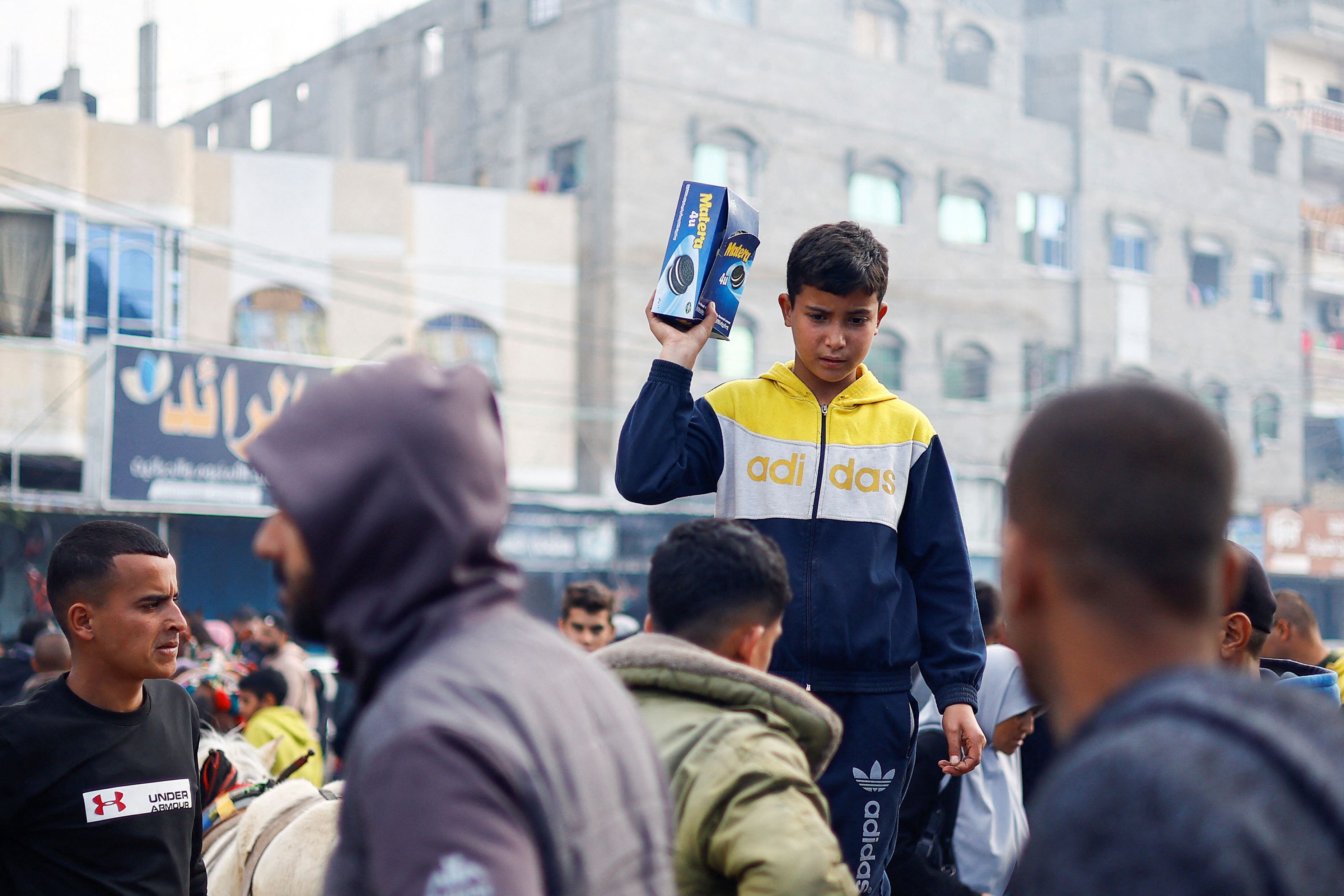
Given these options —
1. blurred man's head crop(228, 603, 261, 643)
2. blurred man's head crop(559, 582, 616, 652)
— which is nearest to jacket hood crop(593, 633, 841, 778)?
blurred man's head crop(559, 582, 616, 652)

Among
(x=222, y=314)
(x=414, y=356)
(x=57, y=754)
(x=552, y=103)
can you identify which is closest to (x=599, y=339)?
(x=552, y=103)

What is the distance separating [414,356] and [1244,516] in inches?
1370

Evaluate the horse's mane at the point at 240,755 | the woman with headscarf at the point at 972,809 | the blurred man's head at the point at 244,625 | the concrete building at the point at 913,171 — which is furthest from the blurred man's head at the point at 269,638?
the concrete building at the point at 913,171

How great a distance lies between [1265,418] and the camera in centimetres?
3997

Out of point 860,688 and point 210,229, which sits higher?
point 210,229

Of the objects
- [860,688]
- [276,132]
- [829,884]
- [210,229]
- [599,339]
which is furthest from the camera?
[276,132]

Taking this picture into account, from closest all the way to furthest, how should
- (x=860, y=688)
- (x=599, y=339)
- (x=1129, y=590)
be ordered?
(x=1129, y=590), (x=860, y=688), (x=599, y=339)

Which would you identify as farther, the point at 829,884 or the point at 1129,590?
the point at 829,884

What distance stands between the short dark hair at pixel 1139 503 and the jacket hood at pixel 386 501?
2.40 ft

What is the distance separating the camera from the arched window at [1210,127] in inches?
1594

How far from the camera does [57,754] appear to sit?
386 cm

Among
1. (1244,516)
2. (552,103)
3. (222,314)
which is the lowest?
(1244,516)

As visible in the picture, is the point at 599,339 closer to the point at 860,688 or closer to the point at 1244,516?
the point at 1244,516

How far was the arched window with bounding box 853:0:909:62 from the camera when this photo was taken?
34781mm
